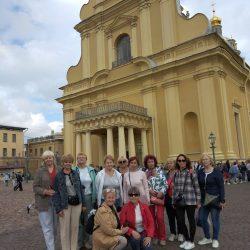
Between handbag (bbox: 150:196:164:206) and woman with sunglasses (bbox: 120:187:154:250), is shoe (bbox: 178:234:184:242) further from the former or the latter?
woman with sunglasses (bbox: 120:187:154:250)

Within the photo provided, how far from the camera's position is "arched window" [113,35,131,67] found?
33.4 metres

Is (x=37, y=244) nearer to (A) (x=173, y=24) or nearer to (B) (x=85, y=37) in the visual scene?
(A) (x=173, y=24)

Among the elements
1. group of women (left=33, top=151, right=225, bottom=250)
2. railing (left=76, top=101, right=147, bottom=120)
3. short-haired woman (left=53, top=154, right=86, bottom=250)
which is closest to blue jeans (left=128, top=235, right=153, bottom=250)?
group of women (left=33, top=151, right=225, bottom=250)

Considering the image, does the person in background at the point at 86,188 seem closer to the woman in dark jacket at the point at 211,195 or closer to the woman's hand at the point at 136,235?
the woman's hand at the point at 136,235

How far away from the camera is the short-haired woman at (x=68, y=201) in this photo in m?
6.17

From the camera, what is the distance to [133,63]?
102 feet

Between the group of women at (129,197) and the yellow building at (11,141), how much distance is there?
67.3 m

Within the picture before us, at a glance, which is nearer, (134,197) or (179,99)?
(134,197)

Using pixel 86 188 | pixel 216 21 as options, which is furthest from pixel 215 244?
pixel 216 21

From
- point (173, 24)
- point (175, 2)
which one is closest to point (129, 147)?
point (173, 24)

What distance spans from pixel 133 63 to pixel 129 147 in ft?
28.4

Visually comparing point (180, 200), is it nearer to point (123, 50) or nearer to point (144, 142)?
point (144, 142)

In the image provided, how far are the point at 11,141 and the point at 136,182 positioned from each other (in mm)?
70257

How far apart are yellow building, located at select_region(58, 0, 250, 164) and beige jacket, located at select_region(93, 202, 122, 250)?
816 inches
